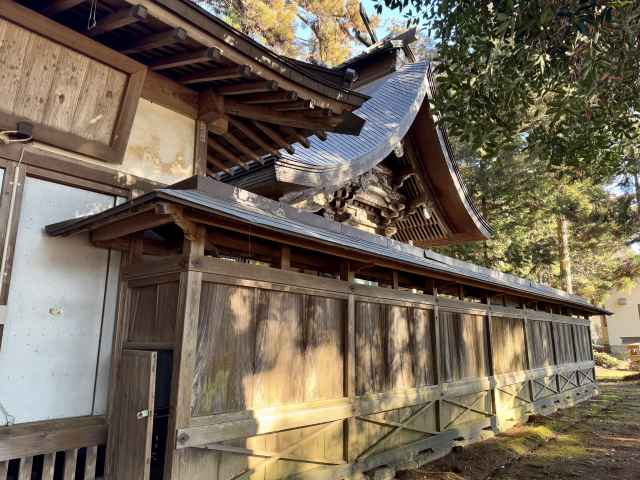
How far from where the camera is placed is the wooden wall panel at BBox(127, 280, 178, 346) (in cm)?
346

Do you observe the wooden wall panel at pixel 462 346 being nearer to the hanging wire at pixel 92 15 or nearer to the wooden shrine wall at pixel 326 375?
the wooden shrine wall at pixel 326 375

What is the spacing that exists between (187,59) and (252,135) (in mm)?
1442

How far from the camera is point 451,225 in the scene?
959 cm

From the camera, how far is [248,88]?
14.0 ft

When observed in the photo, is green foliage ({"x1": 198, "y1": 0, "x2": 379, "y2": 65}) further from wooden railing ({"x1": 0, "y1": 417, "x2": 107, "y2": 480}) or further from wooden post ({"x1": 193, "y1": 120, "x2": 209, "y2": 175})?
wooden railing ({"x1": 0, "y1": 417, "x2": 107, "y2": 480})

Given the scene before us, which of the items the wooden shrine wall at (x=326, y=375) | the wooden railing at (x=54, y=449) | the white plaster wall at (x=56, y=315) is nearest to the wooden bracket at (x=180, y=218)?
the wooden shrine wall at (x=326, y=375)

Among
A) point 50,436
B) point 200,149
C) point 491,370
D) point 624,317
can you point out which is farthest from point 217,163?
point 624,317

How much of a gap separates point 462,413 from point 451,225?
418 cm

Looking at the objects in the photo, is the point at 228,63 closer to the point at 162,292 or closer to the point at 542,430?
the point at 162,292

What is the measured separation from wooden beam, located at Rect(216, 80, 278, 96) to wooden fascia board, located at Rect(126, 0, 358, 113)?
0.20ft

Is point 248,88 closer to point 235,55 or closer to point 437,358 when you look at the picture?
point 235,55

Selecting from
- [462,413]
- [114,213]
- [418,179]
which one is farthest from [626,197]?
[114,213]

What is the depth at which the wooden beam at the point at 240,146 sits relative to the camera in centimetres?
528

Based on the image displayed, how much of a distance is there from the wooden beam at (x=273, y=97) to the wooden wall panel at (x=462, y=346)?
376 centimetres
